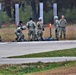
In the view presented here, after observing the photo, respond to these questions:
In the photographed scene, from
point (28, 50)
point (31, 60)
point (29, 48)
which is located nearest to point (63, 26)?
point (29, 48)

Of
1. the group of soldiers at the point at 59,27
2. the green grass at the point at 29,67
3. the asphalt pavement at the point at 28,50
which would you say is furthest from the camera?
the group of soldiers at the point at 59,27

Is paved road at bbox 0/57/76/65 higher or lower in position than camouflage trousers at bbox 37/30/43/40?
higher

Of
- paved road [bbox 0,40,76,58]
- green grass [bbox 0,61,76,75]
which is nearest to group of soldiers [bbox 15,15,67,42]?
paved road [bbox 0,40,76,58]

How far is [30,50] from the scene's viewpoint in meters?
24.7

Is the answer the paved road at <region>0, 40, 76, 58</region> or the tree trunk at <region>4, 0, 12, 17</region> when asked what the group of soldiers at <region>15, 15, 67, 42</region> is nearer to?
the paved road at <region>0, 40, 76, 58</region>

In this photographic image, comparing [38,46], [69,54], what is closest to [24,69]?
[69,54]

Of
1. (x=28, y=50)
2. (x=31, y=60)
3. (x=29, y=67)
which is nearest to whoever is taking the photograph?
(x=29, y=67)

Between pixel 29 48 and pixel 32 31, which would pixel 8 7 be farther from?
pixel 29 48

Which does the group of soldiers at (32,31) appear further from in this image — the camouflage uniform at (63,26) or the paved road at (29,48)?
the paved road at (29,48)

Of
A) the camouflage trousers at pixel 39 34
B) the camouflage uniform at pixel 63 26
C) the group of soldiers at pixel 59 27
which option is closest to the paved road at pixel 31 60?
the camouflage trousers at pixel 39 34

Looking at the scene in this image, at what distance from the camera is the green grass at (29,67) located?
671 inches

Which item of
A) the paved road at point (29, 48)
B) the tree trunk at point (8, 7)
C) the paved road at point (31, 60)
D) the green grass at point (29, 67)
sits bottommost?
the tree trunk at point (8, 7)

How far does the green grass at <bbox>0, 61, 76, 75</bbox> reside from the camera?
671 inches

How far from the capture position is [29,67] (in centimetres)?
1798
